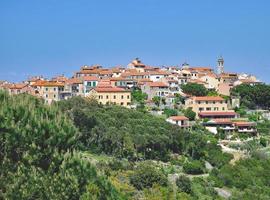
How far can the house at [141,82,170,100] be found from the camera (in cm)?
6756

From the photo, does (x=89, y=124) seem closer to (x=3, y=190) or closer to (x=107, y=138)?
(x=107, y=138)

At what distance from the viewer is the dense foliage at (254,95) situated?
7069cm

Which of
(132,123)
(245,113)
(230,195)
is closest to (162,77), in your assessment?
(245,113)

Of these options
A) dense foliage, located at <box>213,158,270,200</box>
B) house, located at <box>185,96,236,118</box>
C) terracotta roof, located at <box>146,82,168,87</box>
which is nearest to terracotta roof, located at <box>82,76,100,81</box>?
terracotta roof, located at <box>146,82,168,87</box>

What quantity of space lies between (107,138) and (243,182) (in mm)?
10231

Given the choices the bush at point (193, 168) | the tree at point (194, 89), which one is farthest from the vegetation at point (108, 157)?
the tree at point (194, 89)

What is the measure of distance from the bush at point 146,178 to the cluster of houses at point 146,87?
20.5 metres

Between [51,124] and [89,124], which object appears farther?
[89,124]

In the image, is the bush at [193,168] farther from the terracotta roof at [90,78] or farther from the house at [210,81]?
the house at [210,81]

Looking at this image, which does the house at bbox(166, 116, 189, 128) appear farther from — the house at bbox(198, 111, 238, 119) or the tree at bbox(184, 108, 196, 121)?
the house at bbox(198, 111, 238, 119)

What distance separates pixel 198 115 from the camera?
203ft

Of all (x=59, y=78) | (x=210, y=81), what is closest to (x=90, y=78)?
(x=59, y=78)

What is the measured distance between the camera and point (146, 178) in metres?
34.5

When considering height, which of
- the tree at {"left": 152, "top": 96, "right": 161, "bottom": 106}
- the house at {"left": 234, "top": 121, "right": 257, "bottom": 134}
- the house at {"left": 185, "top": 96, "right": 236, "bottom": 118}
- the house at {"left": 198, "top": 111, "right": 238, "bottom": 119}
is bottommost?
the house at {"left": 234, "top": 121, "right": 257, "bottom": 134}
